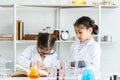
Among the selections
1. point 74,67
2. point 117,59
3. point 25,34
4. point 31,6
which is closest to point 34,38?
point 25,34

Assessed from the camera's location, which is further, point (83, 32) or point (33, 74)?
point (83, 32)

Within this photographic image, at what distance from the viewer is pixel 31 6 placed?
3611 millimetres

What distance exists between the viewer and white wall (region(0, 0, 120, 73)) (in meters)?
3.74

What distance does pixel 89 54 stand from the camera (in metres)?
2.51

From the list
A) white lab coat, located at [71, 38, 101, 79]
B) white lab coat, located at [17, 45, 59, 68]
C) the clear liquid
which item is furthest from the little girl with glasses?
the clear liquid

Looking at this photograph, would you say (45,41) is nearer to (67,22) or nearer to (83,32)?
(83,32)

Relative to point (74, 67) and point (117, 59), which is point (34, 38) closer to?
point (117, 59)

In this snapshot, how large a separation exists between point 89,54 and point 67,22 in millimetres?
1330

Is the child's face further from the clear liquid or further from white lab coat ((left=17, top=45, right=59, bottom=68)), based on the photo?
the clear liquid

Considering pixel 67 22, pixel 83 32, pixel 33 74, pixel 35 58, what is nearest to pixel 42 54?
pixel 35 58

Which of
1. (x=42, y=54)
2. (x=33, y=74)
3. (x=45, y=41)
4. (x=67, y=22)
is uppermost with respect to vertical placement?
(x=67, y=22)

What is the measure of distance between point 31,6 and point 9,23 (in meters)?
0.37

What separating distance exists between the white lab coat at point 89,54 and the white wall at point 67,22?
3.76 feet

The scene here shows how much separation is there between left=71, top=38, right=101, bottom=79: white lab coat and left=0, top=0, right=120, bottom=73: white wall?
115 cm
